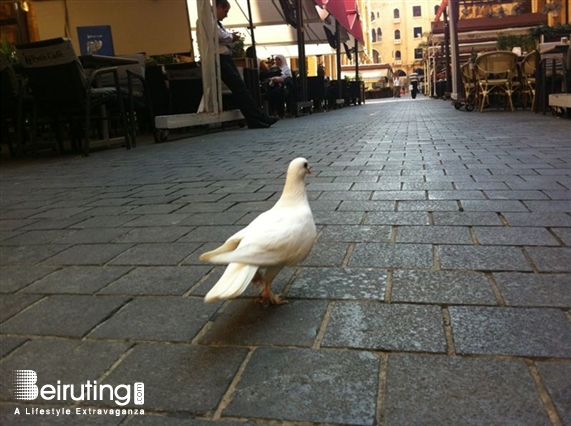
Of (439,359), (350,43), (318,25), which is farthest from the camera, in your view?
(350,43)

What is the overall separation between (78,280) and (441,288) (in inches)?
51.9

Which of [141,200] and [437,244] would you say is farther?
[141,200]

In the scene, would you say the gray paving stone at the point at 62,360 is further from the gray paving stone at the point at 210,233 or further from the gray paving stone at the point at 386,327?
the gray paving stone at the point at 210,233

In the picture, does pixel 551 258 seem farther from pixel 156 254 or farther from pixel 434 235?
pixel 156 254

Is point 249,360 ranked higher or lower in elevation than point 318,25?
lower

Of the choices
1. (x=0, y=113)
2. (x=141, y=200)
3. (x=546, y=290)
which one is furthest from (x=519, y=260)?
(x=0, y=113)

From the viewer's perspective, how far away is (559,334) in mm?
1387

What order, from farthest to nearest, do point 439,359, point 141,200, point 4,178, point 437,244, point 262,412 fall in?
point 4,178 → point 141,200 → point 437,244 → point 439,359 → point 262,412

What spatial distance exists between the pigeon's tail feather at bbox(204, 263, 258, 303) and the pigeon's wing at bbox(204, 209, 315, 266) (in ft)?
0.08

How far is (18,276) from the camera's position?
2.14 m

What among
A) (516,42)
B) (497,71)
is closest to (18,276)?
(497,71)

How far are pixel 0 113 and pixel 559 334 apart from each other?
715 centimetres

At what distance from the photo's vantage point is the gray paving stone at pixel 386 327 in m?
1.39

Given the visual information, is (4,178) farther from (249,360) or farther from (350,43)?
(350,43)
